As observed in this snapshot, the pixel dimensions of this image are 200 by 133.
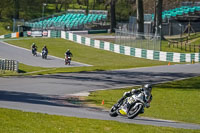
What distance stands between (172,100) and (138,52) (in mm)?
26115

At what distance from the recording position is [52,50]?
51750 mm

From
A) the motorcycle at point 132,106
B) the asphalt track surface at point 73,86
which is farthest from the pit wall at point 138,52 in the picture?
the motorcycle at point 132,106

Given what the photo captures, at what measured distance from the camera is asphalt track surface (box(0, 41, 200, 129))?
1700cm

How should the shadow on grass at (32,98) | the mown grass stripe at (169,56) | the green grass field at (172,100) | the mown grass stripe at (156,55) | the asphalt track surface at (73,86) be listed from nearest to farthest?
1. the asphalt track surface at (73,86)
2. the green grass field at (172,100)
3. the shadow on grass at (32,98)
4. the mown grass stripe at (169,56)
5. the mown grass stripe at (156,55)

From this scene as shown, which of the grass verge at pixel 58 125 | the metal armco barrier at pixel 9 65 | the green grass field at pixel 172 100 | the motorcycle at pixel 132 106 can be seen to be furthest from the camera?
the metal armco barrier at pixel 9 65

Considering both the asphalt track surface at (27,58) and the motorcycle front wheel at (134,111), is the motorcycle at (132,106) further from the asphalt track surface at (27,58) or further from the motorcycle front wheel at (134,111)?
the asphalt track surface at (27,58)

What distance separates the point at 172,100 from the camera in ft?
75.0

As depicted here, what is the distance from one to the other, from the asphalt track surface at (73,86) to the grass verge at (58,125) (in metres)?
1.57

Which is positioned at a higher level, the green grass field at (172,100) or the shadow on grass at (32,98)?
the shadow on grass at (32,98)

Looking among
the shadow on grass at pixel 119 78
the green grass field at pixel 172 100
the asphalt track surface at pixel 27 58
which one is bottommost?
the green grass field at pixel 172 100

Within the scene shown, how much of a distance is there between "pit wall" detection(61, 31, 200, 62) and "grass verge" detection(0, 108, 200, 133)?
1219 inches

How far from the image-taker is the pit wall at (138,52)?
44141 mm

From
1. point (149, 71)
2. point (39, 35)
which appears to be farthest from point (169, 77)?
point (39, 35)

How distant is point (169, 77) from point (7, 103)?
51.8 feet
